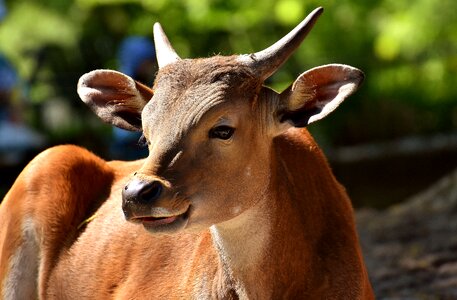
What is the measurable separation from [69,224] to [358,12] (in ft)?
22.1

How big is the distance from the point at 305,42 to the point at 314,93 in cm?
1144

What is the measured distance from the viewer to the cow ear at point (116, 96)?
5.70 m

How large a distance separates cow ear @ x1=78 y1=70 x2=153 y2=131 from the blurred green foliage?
5.67 metres

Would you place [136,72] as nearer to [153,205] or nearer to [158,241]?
[158,241]

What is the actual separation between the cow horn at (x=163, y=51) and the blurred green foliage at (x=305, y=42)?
551 cm

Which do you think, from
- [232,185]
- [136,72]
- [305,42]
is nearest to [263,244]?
[232,185]

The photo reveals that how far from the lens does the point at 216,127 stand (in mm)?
5109

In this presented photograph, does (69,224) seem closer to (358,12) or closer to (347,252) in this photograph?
(347,252)

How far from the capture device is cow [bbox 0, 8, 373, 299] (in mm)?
5023

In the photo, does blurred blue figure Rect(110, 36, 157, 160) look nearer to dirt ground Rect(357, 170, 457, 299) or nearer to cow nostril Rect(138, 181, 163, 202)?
dirt ground Rect(357, 170, 457, 299)

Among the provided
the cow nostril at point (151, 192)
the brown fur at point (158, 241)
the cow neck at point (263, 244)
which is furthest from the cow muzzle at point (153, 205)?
the brown fur at point (158, 241)

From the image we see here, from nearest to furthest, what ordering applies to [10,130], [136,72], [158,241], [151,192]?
[151,192] < [158,241] < [136,72] < [10,130]

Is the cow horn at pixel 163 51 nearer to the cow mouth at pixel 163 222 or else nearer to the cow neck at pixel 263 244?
the cow neck at pixel 263 244

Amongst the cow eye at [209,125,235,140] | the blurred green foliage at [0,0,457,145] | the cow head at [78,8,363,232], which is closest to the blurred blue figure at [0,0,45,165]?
the blurred green foliage at [0,0,457,145]
